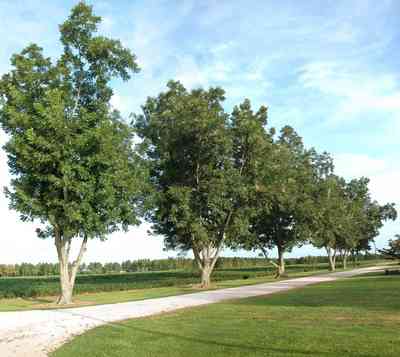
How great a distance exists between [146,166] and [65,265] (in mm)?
10475

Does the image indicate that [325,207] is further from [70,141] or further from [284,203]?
[70,141]

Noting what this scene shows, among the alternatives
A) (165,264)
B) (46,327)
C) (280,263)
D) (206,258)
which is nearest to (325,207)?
(280,263)

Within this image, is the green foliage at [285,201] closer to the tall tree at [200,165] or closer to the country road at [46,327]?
the tall tree at [200,165]

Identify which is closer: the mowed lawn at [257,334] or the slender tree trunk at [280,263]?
the mowed lawn at [257,334]

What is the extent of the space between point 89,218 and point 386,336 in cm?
1804

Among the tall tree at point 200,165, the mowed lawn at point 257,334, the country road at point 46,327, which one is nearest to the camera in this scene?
the mowed lawn at point 257,334

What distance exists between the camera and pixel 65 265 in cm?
2670

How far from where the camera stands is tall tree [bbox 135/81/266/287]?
35.3 m

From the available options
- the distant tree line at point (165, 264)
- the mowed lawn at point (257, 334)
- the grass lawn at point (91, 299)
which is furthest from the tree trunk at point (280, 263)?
the distant tree line at point (165, 264)

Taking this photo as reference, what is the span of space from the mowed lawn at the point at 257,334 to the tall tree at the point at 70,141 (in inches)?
457

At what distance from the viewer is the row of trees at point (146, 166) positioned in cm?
2473

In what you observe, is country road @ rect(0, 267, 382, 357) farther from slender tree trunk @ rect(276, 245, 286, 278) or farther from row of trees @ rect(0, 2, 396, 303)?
slender tree trunk @ rect(276, 245, 286, 278)

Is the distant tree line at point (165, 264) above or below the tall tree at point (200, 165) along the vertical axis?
below

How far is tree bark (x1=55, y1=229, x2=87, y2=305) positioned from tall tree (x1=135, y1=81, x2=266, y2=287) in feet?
31.0
